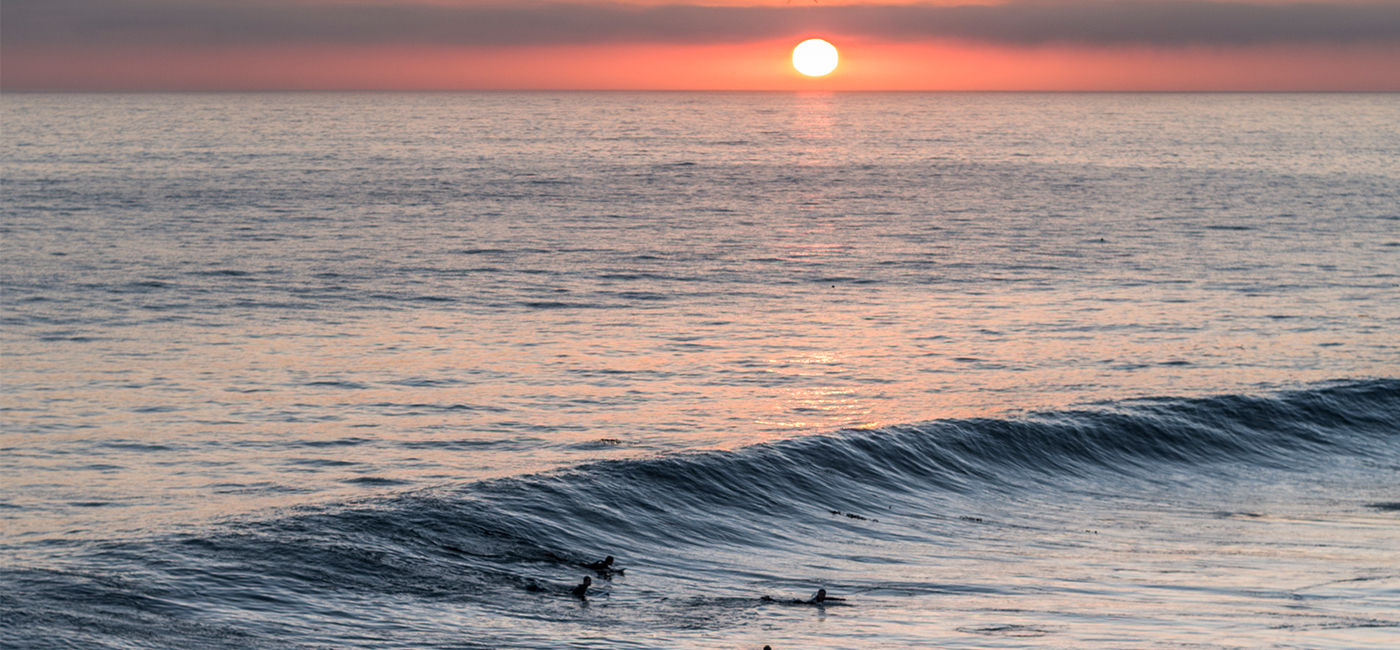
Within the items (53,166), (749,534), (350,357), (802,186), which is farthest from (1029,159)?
(749,534)

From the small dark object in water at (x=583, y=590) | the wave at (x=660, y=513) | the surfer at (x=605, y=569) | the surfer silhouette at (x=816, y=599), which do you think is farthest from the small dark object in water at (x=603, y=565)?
the surfer silhouette at (x=816, y=599)

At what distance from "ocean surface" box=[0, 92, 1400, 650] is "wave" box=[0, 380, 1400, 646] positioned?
70 mm

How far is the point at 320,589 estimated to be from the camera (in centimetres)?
1412

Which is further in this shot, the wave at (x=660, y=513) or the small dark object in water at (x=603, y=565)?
the small dark object in water at (x=603, y=565)

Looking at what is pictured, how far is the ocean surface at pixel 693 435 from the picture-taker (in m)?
13.6

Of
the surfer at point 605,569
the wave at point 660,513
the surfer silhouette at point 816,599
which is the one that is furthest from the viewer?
the surfer at point 605,569

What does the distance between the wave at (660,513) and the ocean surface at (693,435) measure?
0.07 metres

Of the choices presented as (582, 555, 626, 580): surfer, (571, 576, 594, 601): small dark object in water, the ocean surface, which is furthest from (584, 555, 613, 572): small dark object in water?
(571, 576, 594, 601): small dark object in water

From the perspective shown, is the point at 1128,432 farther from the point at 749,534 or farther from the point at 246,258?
the point at 246,258

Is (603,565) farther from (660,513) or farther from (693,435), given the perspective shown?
Result: (693,435)

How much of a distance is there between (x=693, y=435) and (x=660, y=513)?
4470mm

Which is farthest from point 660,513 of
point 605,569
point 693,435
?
point 693,435

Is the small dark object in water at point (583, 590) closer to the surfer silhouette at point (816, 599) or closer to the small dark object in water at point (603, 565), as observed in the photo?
the small dark object in water at point (603, 565)

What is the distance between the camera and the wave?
13.5 meters
